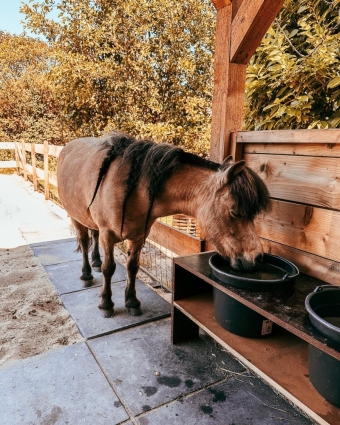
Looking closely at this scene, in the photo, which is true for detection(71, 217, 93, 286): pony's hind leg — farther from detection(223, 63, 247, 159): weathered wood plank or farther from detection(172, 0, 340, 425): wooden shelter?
detection(223, 63, 247, 159): weathered wood plank

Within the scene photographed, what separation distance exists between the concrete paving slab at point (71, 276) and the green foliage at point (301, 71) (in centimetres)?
221

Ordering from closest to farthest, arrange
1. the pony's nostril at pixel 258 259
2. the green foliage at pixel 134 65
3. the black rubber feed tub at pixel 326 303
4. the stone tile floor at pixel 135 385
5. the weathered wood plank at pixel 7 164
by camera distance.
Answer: the black rubber feed tub at pixel 326 303 → the stone tile floor at pixel 135 385 → the pony's nostril at pixel 258 259 → the green foliage at pixel 134 65 → the weathered wood plank at pixel 7 164

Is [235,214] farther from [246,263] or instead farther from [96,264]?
[96,264]

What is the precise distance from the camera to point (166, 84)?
7168mm

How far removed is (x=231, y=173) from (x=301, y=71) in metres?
1.50

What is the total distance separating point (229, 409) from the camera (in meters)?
1.57

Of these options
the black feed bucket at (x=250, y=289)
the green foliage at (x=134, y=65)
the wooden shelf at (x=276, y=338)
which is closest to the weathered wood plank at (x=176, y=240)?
the wooden shelf at (x=276, y=338)

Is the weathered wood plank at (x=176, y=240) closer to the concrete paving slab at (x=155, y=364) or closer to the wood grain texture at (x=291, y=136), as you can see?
the concrete paving slab at (x=155, y=364)

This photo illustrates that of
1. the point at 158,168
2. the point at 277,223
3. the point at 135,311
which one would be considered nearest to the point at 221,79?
the point at 158,168

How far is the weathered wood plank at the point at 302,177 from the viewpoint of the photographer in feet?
5.32

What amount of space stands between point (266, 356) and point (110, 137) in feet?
6.11

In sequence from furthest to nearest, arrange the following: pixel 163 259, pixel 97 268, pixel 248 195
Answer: pixel 163 259 < pixel 97 268 < pixel 248 195

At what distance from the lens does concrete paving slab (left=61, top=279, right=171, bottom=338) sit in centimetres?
229

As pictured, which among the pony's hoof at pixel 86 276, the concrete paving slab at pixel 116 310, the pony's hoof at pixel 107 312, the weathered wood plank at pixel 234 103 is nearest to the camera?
the weathered wood plank at pixel 234 103
